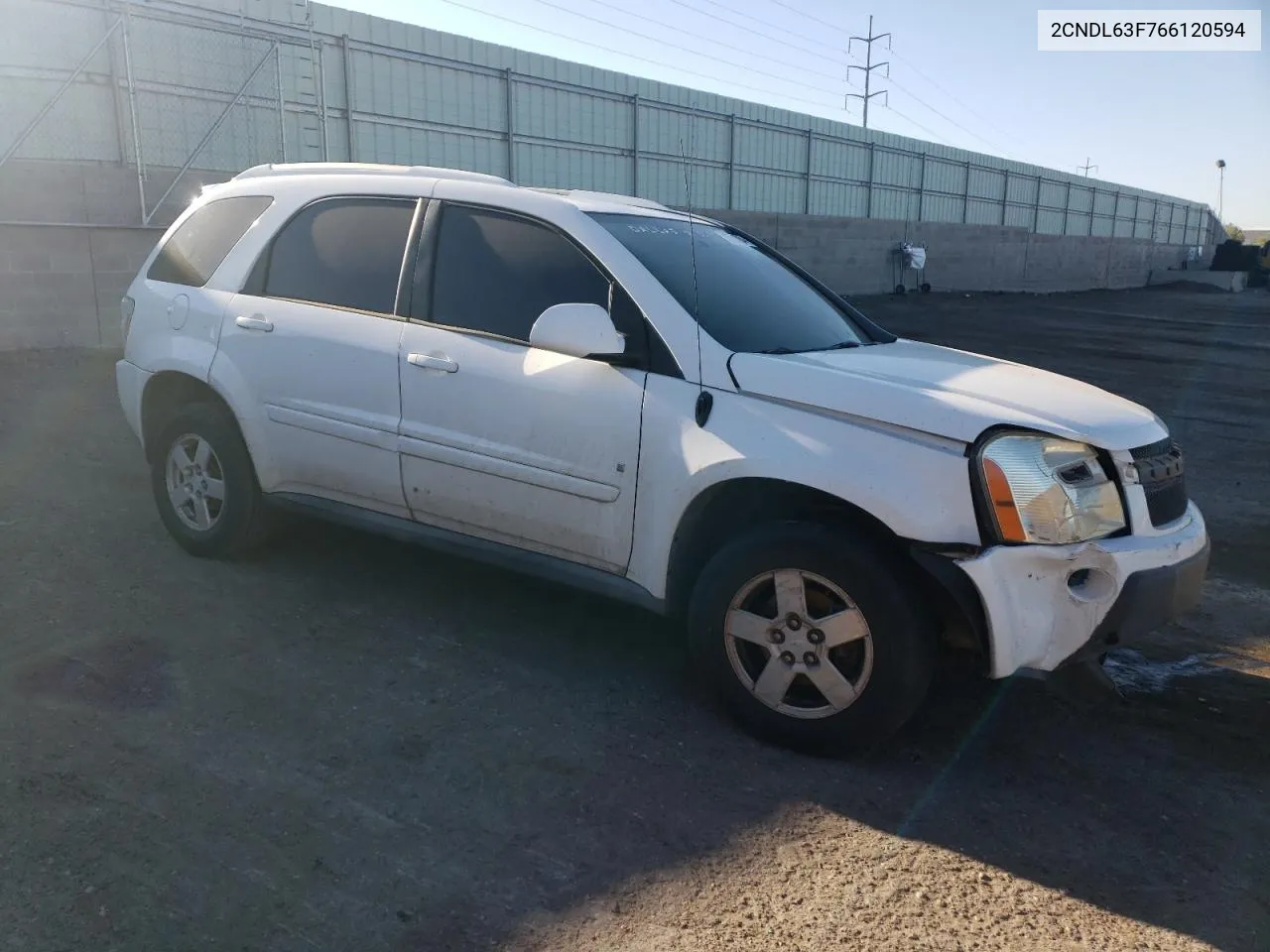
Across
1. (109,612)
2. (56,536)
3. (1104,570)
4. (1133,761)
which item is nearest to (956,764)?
(1133,761)

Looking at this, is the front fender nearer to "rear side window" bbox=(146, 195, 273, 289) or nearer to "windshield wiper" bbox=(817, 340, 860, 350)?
"windshield wiper" bbox=(817, 340, 860, 350)

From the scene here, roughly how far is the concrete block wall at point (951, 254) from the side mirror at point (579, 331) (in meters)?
18.9

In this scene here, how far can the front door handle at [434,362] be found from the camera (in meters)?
4.06

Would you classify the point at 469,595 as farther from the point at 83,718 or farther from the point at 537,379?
the point at 83,718

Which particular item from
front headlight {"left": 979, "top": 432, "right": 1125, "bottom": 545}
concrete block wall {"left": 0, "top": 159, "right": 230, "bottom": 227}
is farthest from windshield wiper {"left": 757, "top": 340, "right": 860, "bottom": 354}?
concrete block wall {"left": 0, "top": 159, "right": 230, "bottom": 227}

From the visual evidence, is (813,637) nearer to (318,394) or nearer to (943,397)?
(943,397)

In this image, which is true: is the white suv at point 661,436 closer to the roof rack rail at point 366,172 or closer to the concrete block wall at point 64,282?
the roof rack rail at point 366,172

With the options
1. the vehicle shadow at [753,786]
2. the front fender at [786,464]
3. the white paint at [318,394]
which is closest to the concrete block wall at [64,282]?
the white paint at [318,394]

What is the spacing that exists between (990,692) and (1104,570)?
1.03 metres

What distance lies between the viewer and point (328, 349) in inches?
175

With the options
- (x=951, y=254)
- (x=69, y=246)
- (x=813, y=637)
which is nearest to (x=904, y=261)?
(x=951, y=254)

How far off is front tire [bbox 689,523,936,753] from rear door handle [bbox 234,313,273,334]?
2406mm

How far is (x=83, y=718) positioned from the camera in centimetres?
345

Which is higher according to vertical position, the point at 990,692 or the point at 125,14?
the point at 125,14
